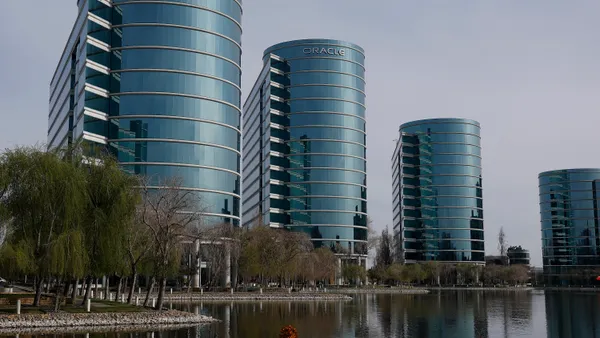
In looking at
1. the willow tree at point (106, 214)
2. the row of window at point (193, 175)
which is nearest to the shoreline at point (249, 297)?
the row of window at point (193, 175)

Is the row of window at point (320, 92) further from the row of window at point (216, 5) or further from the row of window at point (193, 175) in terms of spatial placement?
the row of window at point (193, 175)

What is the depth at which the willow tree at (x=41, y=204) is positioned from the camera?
41.7 metres

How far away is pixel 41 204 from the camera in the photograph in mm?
41844

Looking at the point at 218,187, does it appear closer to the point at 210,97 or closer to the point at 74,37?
the point at 210,97

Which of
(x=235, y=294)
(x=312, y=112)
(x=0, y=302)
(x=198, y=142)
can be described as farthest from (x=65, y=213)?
(x=312, y=112)

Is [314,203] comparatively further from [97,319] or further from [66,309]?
[97,319]

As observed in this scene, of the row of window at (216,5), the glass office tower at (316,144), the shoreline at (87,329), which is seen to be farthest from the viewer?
the glass office tower at (316,144)

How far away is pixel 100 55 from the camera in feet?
358

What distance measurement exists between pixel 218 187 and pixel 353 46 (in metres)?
75.9

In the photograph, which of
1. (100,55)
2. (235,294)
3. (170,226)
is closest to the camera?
(170,226)

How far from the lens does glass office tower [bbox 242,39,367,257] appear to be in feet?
541

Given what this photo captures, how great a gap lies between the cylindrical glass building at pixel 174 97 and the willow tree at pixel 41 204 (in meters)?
62.7

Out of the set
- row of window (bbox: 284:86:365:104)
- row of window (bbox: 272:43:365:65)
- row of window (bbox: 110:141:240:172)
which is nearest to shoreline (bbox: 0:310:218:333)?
row of window (bbox: 110:141:240:172)

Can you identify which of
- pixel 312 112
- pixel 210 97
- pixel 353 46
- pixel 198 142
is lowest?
pixel 198 142
